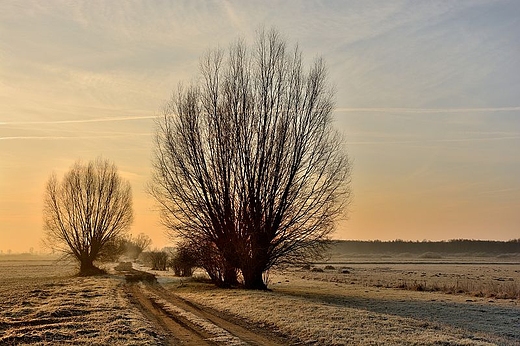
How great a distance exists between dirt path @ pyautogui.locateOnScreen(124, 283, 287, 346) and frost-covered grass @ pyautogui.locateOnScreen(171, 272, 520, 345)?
3.31ft

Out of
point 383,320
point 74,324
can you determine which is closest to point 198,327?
point 74,324

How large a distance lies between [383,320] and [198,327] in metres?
7.47

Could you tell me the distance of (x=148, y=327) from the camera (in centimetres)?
1794

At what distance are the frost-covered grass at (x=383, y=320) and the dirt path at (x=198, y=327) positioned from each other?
101 centimetres

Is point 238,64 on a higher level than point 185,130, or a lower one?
higher

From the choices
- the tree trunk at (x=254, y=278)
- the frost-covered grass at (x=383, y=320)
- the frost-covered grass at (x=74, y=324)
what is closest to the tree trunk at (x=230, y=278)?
the tree trunk at (x=254, y=278)

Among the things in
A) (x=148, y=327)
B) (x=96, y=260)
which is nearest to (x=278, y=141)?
(x=148, y=327)

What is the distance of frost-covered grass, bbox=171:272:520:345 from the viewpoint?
53.7 ft

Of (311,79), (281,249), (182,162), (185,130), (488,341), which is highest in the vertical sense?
(311,79)

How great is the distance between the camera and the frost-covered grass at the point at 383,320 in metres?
16.4

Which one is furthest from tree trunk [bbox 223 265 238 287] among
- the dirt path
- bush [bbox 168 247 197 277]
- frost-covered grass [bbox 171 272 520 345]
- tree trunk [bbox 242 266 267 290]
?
the dirt path

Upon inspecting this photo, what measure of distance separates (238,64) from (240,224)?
40.4 feet

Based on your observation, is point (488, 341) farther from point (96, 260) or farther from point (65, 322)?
point (96, 260)

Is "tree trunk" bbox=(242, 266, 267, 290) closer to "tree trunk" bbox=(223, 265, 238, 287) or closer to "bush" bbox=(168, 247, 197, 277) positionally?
"tree trunk" bbox=(223, 265, 238, 287)
